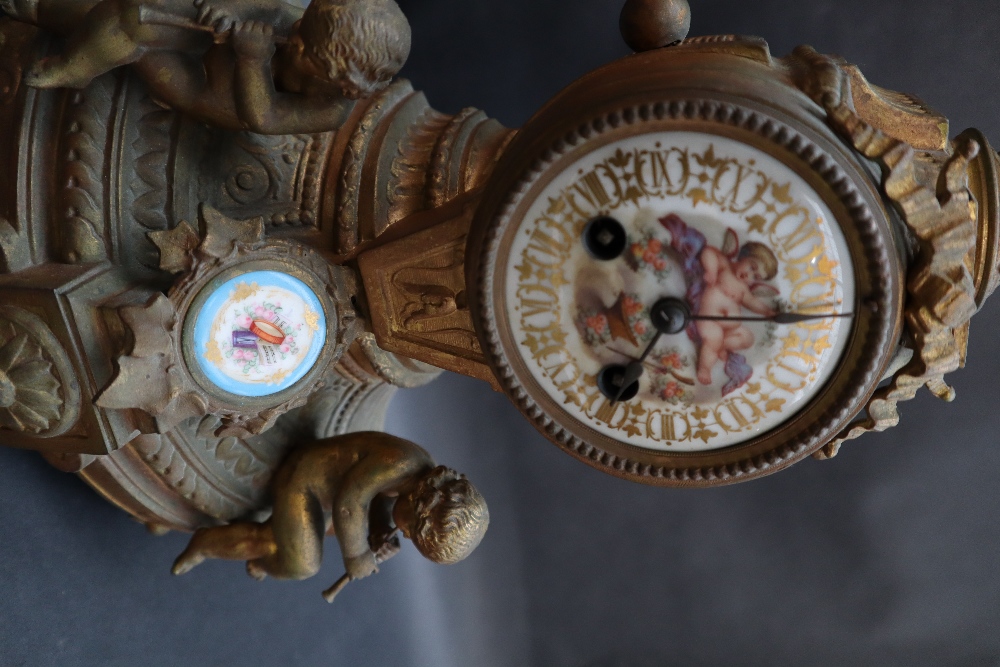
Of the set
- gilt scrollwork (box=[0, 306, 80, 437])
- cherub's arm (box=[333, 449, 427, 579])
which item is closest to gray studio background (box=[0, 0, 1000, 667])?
gilt scrollwork (box=[0, 306, 80, 437])

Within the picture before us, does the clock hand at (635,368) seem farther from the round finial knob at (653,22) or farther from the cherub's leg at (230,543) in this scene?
the cherub's leg at (230,543)

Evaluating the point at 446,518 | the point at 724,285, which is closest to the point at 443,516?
the point at 446,518

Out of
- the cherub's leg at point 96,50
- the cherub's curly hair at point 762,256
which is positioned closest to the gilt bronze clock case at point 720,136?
the cherub's curly hair at point 762,256

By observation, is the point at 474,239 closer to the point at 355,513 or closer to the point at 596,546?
the point at 355,513

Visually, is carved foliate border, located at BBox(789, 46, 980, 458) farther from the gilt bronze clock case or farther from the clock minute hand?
the clock minute hand

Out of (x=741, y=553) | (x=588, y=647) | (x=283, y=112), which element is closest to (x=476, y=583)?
(x=588, y=647)

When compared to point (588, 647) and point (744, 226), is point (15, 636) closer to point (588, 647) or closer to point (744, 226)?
point (588, 647)
